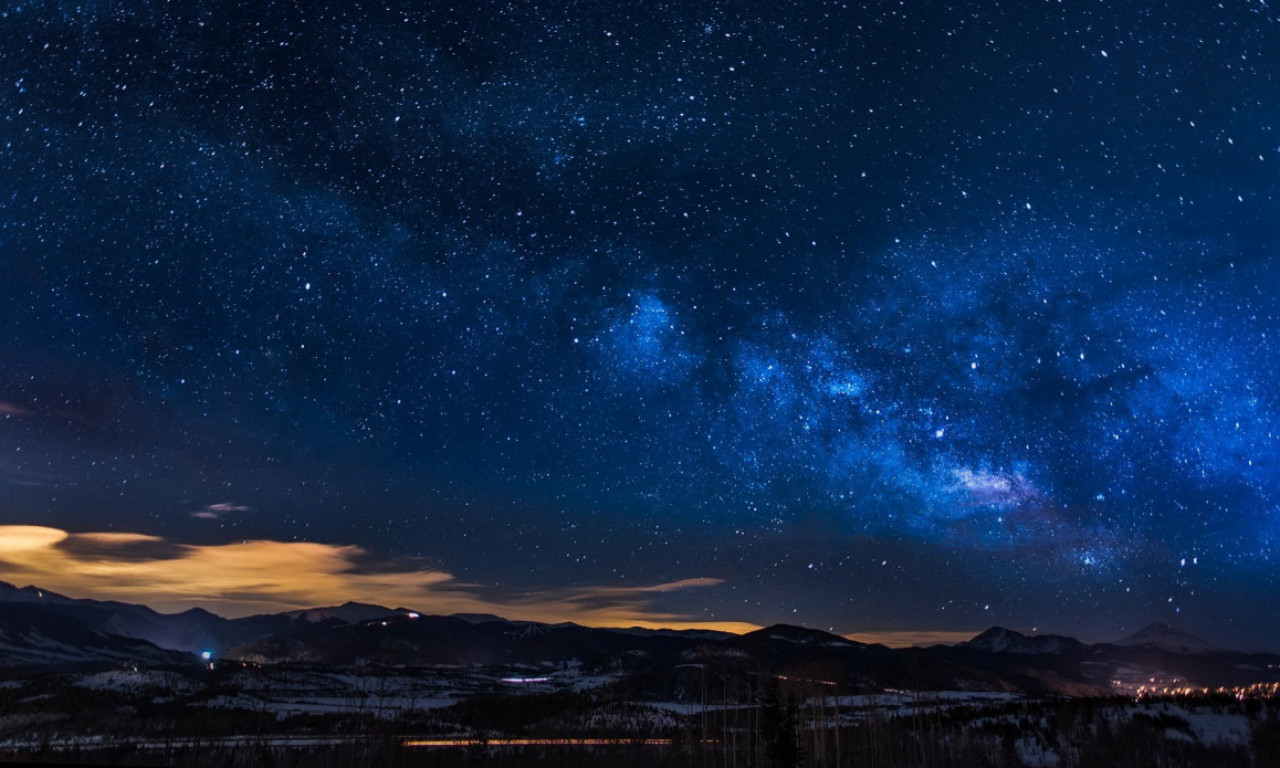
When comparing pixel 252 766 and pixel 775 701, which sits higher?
pixel 775 701

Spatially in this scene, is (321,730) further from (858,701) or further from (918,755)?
(858,701)

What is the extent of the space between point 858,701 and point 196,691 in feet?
276

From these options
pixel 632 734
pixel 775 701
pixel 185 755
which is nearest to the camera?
pixel 775 701

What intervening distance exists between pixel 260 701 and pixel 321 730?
26882 millimetres

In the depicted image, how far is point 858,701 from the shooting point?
117 m

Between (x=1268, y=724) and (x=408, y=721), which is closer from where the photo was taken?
(x=1268, y=724)

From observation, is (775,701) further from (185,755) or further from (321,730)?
(321,730)

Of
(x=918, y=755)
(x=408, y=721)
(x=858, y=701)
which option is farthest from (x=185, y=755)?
(x=858, y=701)

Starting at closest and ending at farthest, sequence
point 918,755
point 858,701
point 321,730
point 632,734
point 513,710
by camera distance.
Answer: point 918,755, point 321,730, point 632,734, point 513,710, point 858,701

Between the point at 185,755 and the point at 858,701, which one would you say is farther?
the point at 858,701

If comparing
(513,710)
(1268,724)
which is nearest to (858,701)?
(513,710)

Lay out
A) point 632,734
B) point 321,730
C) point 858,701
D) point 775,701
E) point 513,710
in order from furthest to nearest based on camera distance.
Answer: point 858,701
point 513,710
point 632,734
point 321,730
point 775,701

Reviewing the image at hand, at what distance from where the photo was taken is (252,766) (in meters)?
49.6

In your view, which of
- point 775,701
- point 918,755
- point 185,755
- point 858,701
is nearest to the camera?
point 775,701
